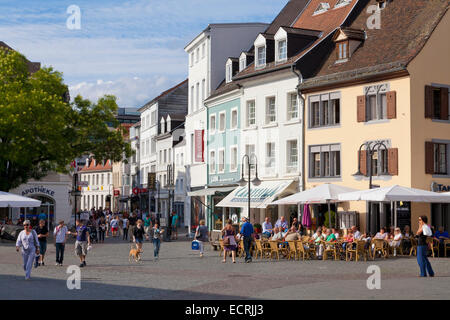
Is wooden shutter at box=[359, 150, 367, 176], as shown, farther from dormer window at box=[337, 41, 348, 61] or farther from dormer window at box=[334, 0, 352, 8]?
dormer window at box=[334, 0, 352, 8]

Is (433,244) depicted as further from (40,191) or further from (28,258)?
(40,191)

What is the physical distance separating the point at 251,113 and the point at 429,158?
13469 millimetres

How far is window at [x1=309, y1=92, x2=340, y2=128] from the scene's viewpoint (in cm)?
3650

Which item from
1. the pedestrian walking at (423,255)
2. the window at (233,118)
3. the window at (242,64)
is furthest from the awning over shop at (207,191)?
the pedestrian walking at (423,255)

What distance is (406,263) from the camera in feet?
80.5

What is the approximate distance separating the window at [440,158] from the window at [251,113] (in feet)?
40.8

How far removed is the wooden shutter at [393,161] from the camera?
107 ft

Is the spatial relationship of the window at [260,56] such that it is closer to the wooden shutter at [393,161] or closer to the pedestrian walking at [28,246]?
the wooden shutter at [393,161]

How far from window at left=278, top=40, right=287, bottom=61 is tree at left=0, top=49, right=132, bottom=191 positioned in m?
10.9

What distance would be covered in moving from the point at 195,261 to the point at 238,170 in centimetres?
1794

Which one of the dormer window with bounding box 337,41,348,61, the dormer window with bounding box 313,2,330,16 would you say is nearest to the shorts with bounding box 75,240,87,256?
the dormer window with bounding box 337,41,348,61

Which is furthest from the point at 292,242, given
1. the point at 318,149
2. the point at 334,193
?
the point at 318,149
